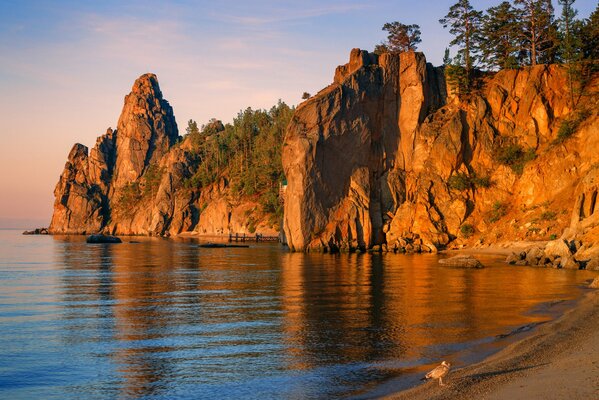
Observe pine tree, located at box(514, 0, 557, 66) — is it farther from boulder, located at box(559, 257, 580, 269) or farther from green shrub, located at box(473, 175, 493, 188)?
boulder, located at box(559, 257, 580, 269)

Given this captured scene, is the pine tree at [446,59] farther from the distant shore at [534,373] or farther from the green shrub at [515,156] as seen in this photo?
the distant shore at [534,373]

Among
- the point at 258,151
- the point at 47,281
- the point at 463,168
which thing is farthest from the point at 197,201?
the point at 47,281

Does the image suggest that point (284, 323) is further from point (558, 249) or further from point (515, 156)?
point (515, 156)

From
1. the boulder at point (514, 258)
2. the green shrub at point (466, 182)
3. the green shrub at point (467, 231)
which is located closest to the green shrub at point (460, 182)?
the green shrub at point (466, 182)

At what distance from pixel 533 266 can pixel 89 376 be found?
4762 centimetres

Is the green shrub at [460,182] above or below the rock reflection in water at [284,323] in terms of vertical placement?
above

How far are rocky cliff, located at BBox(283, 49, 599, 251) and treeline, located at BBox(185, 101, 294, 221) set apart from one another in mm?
45505

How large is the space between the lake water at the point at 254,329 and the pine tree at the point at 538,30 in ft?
169

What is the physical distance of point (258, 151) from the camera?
158500mm

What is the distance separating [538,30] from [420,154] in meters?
27.0

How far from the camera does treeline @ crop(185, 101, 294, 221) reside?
5650 inches

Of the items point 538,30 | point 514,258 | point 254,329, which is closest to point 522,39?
point 538,30

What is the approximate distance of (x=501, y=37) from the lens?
90.8 meters

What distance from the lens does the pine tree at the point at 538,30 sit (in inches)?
3334
